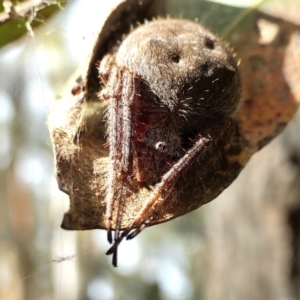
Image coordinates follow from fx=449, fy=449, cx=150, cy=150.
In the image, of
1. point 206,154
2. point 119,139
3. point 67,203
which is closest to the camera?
point 119,139

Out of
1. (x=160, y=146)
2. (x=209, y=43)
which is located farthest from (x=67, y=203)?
(x=209, y=43)

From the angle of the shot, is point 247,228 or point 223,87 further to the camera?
point 247,228

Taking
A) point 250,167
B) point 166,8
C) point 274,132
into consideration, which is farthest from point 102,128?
point 250,167

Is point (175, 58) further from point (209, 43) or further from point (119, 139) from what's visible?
point (119, 139)

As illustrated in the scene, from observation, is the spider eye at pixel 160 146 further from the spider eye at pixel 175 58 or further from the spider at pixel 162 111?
the spider eye at pixel 175 58

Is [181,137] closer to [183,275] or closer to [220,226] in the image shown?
[220,226]

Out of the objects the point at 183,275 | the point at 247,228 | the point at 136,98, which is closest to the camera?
the point at 136,98

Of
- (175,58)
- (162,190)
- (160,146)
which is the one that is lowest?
(162,190)
